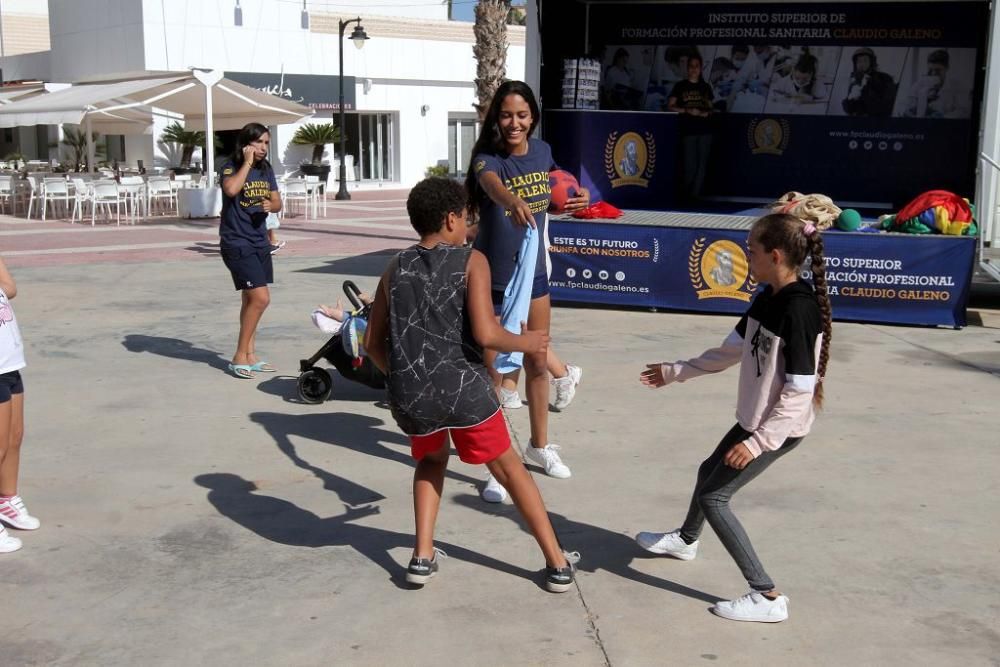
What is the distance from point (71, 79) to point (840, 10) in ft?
87.8

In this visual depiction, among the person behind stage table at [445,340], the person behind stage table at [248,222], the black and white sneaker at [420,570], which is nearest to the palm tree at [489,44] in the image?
the person behind stage table at [248,222]

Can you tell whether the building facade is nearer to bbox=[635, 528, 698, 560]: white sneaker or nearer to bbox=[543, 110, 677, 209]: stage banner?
bbox=[543, 110, 677, 209]: stage banner

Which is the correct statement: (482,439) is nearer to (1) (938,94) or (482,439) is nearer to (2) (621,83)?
(2) (621,83)

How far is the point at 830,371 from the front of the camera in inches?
303

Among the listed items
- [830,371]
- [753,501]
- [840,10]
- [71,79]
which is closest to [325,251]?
[840,10]

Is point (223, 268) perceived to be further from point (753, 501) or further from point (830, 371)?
point (753, 501)

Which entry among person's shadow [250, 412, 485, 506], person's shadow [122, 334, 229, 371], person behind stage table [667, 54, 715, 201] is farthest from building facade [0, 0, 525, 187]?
person's shadow [250, 412, 485, 506]

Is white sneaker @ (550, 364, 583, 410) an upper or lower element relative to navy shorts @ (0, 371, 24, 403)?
lower

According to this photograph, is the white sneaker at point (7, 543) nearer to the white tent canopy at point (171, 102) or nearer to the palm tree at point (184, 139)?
the white tent canopy at point (171, 102)

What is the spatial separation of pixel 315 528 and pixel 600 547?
1.23 metres

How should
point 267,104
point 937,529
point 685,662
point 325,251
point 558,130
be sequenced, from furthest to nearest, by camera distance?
point 267,104 → point 325,251 → point 558,130 → point 937,529 → point 685,662

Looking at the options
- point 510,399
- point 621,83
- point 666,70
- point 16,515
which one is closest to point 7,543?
point 16,515

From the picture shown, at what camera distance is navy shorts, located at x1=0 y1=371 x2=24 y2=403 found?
431 cm

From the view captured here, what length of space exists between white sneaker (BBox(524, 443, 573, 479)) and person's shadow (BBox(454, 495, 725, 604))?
0.43 meters
